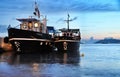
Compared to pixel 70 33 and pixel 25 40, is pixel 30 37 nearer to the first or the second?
pixel 25 40

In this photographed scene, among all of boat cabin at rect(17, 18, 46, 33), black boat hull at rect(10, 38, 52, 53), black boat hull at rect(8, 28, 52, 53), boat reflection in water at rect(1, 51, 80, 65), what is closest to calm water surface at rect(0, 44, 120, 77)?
boat reflection in water at rect(1, 51, 80, 65)

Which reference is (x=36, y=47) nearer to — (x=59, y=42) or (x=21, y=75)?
(x=59, y=42)

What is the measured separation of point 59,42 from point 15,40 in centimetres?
1156

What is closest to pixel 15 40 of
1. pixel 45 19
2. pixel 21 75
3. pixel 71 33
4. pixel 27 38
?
pixel 27 38

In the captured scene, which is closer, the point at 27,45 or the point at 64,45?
the point at 27,45

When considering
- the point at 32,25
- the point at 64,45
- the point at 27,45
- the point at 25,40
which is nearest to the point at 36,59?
the point at 25,40

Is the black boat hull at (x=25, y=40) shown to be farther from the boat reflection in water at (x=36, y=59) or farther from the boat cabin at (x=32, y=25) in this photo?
the boat reflection in water at (x=36, y=59)

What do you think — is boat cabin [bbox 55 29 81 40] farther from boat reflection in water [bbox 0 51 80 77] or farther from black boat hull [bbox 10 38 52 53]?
boat reflection in water [bbox 0 51 80 77]

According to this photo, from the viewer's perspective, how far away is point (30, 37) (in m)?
46.0

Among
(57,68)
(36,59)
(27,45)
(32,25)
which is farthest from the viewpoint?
(32,25)

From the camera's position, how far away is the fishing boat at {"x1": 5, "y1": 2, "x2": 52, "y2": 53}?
148ft

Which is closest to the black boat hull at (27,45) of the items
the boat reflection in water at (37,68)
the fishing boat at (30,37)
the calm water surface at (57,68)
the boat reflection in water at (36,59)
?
the fishing boat at (30,37)

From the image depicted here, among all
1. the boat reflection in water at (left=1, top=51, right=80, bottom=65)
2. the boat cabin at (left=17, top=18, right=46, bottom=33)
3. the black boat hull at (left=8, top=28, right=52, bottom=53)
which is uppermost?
the boat cabin at (left=17, top=18, right=46, bottom=33)

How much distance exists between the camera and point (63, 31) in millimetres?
66938
